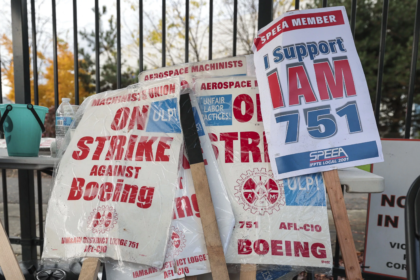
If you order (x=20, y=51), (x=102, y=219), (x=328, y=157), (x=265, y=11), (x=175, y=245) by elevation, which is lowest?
(x=175, y=245)

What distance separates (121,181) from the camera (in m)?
1.27

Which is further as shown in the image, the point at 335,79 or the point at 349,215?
the point at 349,215

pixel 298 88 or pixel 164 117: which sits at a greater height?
pixel 298 88

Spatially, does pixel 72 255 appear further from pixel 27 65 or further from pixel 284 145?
pixel 27 65

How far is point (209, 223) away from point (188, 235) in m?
0.11

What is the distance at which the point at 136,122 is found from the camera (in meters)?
1.34

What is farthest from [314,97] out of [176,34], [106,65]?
[106,65]

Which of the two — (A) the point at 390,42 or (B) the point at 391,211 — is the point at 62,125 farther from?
(A) the point at 390,42

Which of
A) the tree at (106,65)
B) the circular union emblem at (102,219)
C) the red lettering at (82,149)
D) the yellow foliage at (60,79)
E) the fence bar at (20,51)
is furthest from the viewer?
the tree at (106,65)

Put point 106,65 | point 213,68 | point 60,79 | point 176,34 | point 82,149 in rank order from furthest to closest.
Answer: point 106,65 < point 60,79 < point 176,34 < point 213,68 < point 82,149

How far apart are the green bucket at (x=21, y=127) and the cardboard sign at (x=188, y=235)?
79cm

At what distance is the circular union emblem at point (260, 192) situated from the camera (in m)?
1.19

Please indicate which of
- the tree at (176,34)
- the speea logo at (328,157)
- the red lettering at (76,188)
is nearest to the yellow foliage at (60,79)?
the tree at (176,34)

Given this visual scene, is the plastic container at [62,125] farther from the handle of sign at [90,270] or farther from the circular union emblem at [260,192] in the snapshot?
the circular union emblem at [260,192]
